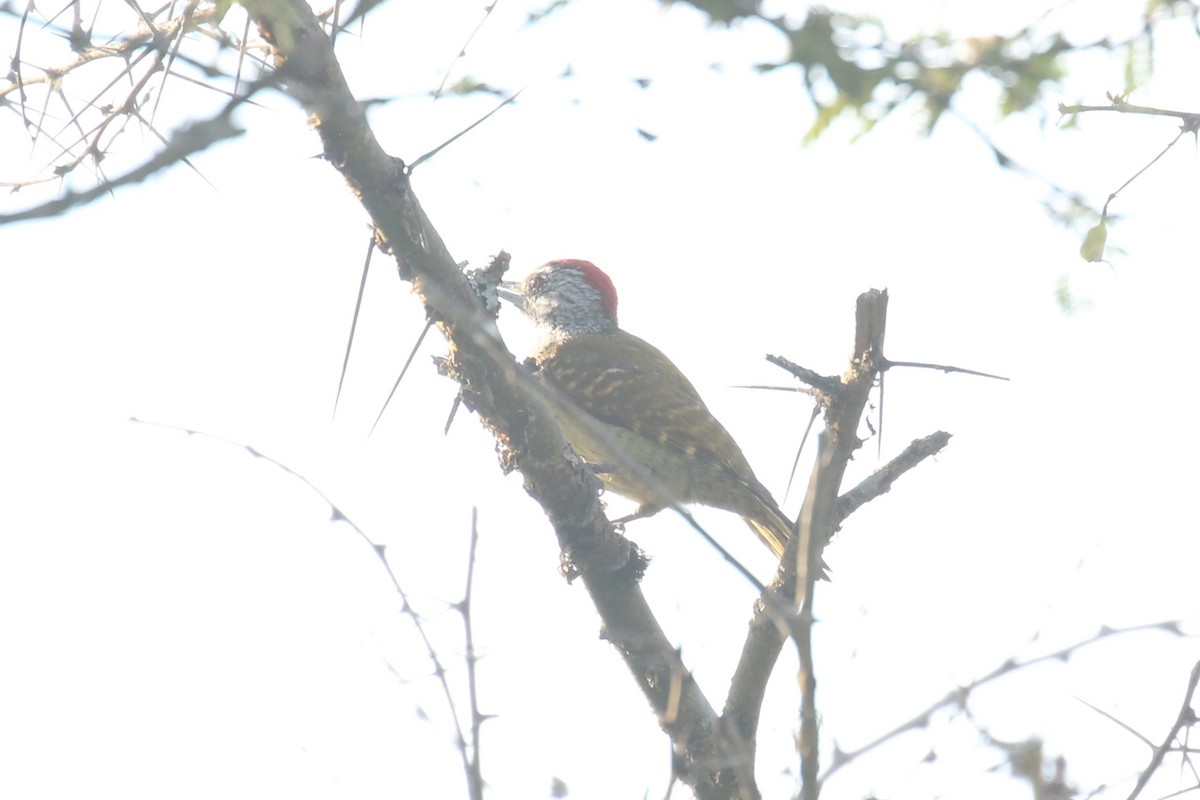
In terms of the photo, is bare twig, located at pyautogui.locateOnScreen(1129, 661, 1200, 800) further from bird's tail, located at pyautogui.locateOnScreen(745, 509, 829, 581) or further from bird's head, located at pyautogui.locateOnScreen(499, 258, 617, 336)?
bird's head, located at pyautogui.locateOnScreen(499, 258, 617, 336)

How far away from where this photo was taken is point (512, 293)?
9.73 meters

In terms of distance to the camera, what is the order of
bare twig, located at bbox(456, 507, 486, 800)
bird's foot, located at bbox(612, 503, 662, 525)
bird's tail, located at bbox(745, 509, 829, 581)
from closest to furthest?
bare twig, located at bbox(456, 507, 486, 800)
bird's tail, located at bbox(745, 509, 829, 581)
bird's foot, located at bbox(612, 503, 662, 525)

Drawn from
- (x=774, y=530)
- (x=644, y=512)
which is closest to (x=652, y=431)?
(x=644, y=512)

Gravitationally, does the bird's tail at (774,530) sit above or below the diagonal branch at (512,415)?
above

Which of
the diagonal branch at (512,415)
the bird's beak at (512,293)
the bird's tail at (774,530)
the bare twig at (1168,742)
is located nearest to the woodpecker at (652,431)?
the bird's tail at (774,530)

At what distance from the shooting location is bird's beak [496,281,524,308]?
9664mm

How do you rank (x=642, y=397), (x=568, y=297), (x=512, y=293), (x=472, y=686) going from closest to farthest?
(x=472, y=686)
(x=642, y=397)
(x=568, y=297)
(x=512, y=293)

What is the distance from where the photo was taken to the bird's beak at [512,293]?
966cm

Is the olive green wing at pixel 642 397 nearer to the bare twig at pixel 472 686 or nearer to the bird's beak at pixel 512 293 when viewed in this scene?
the bird's beak at pixel 512 293

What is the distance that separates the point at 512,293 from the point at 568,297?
52cm

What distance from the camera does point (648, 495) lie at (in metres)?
7.03

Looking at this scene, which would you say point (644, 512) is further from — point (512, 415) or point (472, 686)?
point (472, 686)

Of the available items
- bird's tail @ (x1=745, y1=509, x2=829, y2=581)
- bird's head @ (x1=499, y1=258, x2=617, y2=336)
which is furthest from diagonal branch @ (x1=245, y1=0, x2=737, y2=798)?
bird's head @ (x1=499, y1=258, x2=617, y2=336)

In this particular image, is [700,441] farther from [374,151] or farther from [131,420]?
[131,420]
